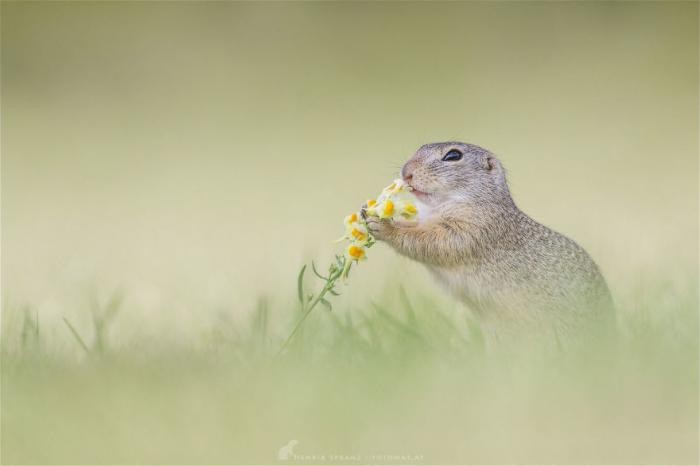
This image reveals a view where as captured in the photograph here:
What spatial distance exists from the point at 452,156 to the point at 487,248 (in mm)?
361

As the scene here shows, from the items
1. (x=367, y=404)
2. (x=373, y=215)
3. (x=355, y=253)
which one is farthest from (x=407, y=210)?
(x=367, y=404)

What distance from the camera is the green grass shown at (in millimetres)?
1930

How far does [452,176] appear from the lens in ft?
11.2

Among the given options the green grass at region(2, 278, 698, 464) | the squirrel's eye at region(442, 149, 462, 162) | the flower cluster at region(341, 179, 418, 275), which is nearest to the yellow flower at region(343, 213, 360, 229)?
the flower cluster at region(341, 179, 418, 275)

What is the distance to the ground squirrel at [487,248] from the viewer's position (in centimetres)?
308

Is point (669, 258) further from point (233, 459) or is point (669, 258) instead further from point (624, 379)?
point (233, 459)

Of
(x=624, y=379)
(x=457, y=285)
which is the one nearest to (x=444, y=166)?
(x=457, y=285)

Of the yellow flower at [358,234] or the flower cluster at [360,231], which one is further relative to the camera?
the yellow flower at [358,234]

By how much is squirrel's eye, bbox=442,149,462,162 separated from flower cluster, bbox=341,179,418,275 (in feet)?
0.54

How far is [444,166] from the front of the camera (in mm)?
3422

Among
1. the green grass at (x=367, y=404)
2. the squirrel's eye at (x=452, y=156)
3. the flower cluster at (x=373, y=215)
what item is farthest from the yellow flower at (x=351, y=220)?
the squirrel's eye at (x=452, y=156)

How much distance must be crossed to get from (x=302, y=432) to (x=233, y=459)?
5.3 inches

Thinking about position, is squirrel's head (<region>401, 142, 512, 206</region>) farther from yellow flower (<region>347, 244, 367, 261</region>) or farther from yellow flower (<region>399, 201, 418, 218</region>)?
yellow flower (<region>347, 244, 367, 261</region>)

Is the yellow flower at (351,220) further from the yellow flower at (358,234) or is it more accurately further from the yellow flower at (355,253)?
the yellow flower at (355,253)
